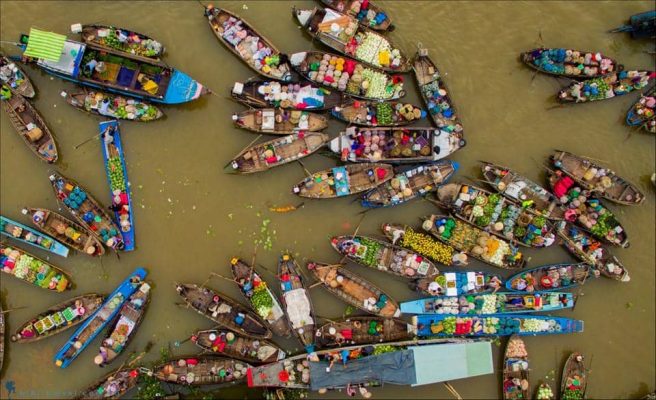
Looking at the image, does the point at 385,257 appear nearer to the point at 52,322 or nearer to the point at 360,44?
the point at 360,44

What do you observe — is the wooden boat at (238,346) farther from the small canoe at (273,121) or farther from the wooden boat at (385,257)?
the small canoe at (273,121)

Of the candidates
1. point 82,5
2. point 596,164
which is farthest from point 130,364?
point 596,164

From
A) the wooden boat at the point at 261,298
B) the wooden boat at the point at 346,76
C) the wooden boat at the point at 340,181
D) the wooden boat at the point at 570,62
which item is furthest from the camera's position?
the wooden boat at the point at 570,62

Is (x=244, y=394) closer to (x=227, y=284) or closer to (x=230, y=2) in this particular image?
(x=227, y=284)

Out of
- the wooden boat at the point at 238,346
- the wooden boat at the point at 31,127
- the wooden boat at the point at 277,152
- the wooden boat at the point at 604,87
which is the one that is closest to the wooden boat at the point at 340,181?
the wooden boat at the point at 277,152

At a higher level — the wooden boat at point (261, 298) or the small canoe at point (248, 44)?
the small canoe at point (248, 44)

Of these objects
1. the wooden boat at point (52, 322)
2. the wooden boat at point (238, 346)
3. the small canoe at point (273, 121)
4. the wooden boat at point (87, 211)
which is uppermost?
the small canoe at point (273, 121)

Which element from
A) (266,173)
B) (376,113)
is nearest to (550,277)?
(376,113)

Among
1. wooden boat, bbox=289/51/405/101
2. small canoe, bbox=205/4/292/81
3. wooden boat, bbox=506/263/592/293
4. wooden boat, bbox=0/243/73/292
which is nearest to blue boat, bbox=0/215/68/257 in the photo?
wooden boat, bbox=0/243/73/292
